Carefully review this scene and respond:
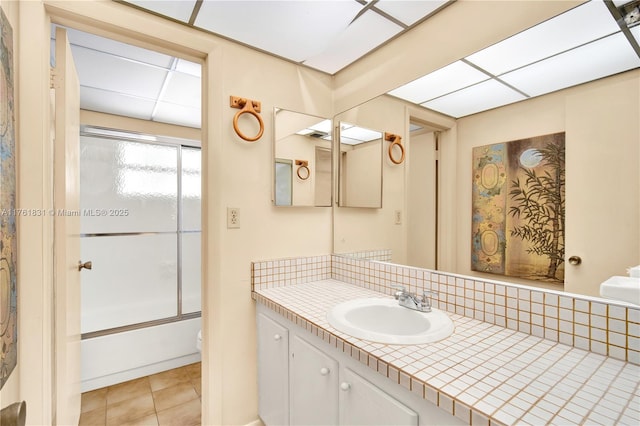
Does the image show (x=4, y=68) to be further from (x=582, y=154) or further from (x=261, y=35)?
(x=582, y=154)

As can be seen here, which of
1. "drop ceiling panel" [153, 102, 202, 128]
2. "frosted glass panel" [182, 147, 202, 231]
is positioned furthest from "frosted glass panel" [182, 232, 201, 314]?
"drop ceiling panel" [153, 102, 202, 128]

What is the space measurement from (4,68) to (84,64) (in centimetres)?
107

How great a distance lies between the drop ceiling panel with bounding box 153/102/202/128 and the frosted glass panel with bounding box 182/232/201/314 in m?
1.13

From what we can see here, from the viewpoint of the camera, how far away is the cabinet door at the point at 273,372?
4.42ft

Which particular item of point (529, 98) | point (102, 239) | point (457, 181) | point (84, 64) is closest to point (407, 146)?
point (457, 181)

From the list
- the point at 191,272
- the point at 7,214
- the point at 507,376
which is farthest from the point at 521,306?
the point at 191,272

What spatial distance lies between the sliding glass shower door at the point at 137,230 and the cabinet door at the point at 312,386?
1864 mm

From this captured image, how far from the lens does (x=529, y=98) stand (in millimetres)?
1060

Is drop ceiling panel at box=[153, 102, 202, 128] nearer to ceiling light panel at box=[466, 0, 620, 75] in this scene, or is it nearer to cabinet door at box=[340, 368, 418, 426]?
ceiling light panel at box=[466, 0, 620, 75]

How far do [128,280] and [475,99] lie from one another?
311cm

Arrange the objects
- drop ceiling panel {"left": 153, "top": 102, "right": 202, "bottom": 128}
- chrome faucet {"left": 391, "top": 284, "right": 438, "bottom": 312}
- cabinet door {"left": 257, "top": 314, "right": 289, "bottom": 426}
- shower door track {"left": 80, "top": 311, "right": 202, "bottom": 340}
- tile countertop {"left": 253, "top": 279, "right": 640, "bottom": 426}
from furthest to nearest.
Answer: drop ceiling panel {"left": 153, "top": 102, "right": 202, "bottom": 128} → shower door track {"left": 80, "top": 311, "right": 202, "bottom": 340} → cabinet door {"left": 257, "top": 314, "right": 289, "bottom": 426} → chrome faucet {"left": 391, "top": 284, "right": 438, "bottom": 312} → tile countertop {"left": 253, "top": 279, "right": 640, "bottom": 426}

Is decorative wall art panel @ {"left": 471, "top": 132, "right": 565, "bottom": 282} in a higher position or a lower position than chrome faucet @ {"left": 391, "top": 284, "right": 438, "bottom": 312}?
higher

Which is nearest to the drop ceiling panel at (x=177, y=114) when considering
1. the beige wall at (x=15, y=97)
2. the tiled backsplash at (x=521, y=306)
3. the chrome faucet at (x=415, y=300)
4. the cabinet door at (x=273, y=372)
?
the beige wall at (x=15, y=97)

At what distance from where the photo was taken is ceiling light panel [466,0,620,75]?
92cm
